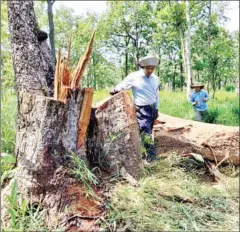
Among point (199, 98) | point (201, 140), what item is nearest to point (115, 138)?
point (201, 140)

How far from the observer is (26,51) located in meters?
4.11

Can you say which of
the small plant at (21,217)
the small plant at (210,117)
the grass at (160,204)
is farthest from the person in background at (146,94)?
the small plant at (210,117)

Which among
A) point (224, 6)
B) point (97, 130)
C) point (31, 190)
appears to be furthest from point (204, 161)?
point (224, 6)

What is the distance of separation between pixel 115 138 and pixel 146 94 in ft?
3.96

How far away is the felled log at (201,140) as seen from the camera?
5492 mm

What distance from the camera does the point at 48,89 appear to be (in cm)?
409

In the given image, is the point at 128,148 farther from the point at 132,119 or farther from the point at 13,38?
the point at 13,38

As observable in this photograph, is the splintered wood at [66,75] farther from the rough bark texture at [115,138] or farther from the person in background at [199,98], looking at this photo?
the person in background at [199,98]

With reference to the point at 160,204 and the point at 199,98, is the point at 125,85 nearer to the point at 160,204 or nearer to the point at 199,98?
the point at 160,204

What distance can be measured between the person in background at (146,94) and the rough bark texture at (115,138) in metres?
0.67

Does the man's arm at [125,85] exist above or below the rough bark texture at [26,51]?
below

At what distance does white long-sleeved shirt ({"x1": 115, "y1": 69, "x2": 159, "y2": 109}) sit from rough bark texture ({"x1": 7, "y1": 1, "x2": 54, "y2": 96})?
1113 millimetres

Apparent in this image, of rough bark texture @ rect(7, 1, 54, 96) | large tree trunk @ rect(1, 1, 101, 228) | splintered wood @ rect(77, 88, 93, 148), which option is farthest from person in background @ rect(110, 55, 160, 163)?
large tree trunk @ rect(1, 1, 101, 228)

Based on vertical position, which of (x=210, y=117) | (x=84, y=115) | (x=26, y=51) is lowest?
(x=210, y=117)
